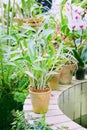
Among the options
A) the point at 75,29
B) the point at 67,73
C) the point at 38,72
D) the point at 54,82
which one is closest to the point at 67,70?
the point at 67,73

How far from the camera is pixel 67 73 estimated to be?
2.67m

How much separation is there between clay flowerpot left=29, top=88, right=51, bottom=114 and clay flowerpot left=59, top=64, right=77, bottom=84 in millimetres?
496

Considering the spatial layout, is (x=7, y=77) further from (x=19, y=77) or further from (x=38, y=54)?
(x=38, y=54)

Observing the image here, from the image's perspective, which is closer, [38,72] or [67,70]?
[38,72]

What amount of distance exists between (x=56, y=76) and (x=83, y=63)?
37 cm

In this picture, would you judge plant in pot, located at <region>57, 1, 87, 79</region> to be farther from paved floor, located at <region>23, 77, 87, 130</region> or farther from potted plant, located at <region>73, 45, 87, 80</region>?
paved floor, located at <region>23, 77, 87, 130</region>

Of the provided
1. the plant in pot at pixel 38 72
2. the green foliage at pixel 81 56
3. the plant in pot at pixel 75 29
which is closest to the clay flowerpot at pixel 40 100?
the plant in pot at pixel 38 72

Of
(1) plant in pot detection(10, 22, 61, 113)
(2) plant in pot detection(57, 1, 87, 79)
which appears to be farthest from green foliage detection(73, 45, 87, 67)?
(1) plant in pot detection(10, 22, 61, 113)

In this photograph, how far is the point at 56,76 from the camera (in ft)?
8.18

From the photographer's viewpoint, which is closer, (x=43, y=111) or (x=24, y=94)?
(x=43, y=111)

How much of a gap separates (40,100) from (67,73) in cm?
60

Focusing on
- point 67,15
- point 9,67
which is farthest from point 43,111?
point 67,15

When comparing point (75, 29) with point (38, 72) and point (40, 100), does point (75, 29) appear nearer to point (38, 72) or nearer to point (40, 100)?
point (38, 72)

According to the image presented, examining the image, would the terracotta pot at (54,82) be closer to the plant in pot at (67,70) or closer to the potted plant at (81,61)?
the plant in pot at (67,70)
